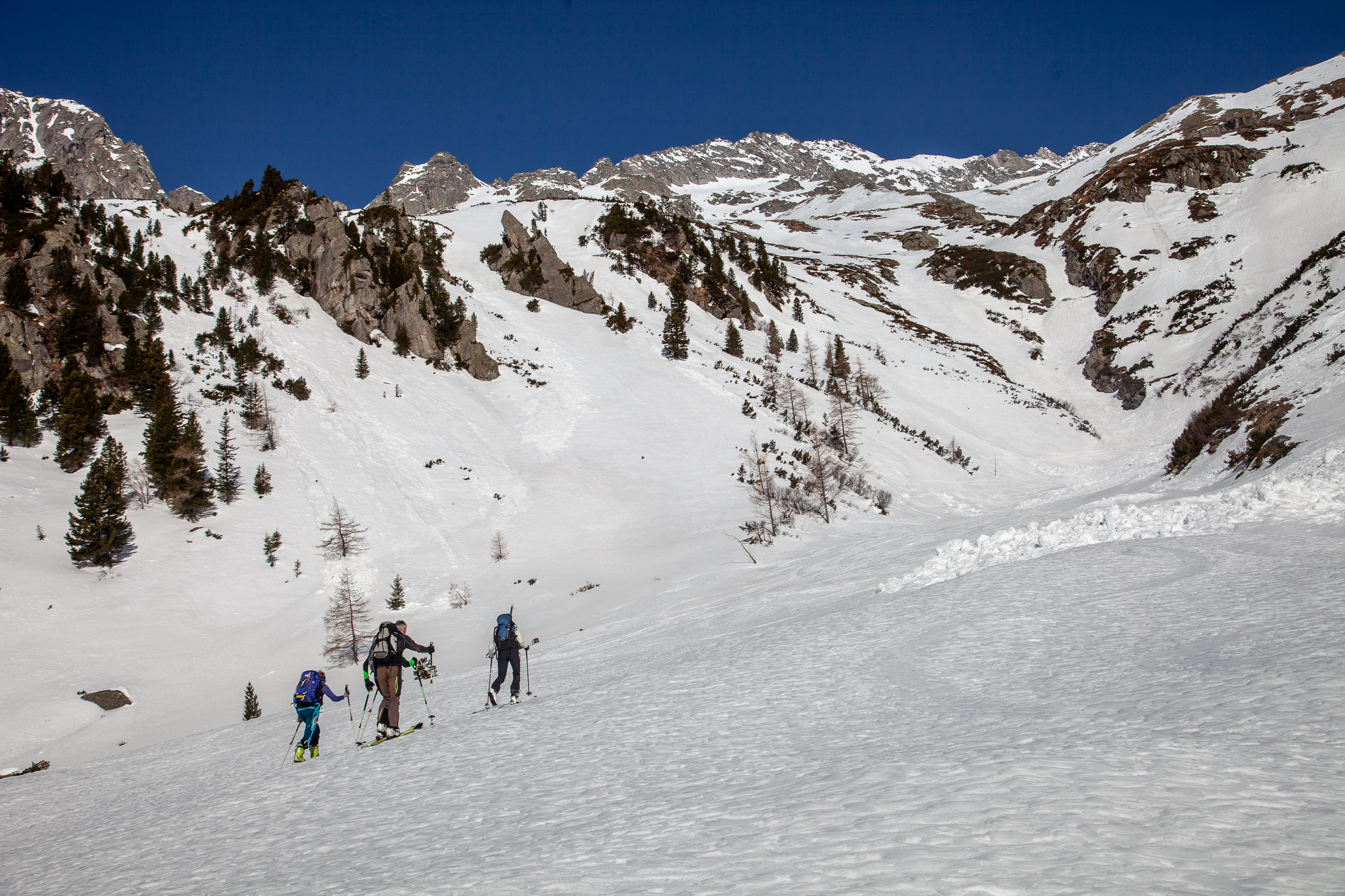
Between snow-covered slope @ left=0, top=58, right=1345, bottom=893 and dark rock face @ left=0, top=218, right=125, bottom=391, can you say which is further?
dark rock face @ left=0, top=218, right=125, bottom=391

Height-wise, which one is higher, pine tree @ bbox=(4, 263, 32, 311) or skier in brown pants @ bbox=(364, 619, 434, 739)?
pine tree @ bbox=(4, 263, 32, 311)

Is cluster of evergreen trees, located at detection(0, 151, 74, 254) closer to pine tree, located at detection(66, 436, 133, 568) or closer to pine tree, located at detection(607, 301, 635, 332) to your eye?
pine tree, located at detection(66, 436, 133, 568)

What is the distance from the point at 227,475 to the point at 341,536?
21.2ft

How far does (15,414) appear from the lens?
2722 cm

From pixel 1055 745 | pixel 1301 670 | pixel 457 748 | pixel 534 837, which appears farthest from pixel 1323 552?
pixel 457 748

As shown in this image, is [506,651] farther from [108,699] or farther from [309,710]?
[108,699]

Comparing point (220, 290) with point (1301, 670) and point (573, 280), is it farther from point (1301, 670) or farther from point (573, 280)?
point (1301, 670)

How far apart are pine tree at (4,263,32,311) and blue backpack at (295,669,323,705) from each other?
35.3 metres

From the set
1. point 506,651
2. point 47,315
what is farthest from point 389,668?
point 47,315

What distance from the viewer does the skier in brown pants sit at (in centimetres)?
995

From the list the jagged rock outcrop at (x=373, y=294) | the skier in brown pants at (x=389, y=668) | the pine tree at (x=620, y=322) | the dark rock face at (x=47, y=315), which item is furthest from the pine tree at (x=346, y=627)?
the pine tree at (x=620, y=322)

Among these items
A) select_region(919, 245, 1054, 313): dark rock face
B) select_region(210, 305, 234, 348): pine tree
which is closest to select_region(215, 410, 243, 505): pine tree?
select_region(210, 305, 234, 348): pine tree

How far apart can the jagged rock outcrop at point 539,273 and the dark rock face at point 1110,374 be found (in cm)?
4882

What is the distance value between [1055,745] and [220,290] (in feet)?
174
